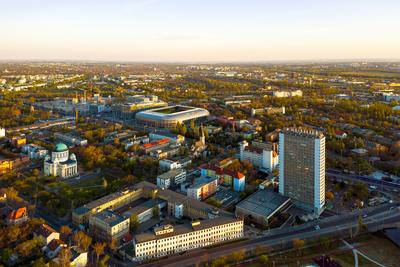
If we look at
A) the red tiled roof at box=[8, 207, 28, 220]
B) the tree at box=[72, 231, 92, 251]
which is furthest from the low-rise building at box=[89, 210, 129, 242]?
the red tiled roof at box=[8, 207, 28, 220]

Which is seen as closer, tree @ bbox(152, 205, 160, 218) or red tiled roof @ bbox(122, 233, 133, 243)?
red tiled roof @ bbox(122, 233, 133, 243)

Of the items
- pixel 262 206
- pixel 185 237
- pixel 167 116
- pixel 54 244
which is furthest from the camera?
pixel 167 116

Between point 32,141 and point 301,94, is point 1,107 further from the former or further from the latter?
point 301,94

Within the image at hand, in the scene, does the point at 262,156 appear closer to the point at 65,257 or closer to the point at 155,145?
the point at 155,145

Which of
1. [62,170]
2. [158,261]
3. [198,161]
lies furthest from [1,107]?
[158,261]

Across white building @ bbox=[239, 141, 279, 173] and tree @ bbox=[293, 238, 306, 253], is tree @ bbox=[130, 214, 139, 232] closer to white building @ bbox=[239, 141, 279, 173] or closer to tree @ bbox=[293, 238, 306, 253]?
tree @ bbox=[293, 238, 306, 253]

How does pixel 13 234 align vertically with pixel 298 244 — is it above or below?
above

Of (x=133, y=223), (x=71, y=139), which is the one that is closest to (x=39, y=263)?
(x=133, y=223)

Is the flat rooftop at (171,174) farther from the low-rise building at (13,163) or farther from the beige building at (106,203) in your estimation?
the low-rise building at (13,163)
